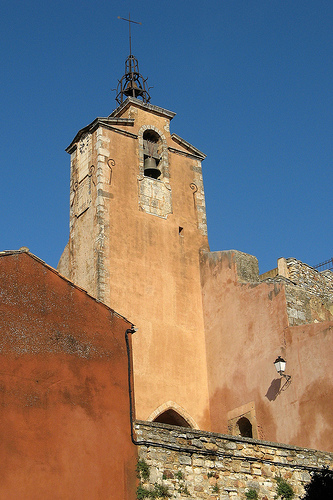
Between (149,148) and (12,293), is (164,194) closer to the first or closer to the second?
(149,148)

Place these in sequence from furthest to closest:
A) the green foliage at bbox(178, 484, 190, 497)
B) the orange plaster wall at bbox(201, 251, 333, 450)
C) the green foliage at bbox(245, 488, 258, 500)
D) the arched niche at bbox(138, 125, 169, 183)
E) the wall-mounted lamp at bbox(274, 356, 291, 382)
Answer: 1. the arched niche at bbox(138, 125, 169, 183)
2. the wall-mounted lamp at bbox(274, 356, 291, 382)
3. the orange plaster wall at bbox(201, 251, 333, 450)
4. the green foliage at bbox(245, 488, 258, 500)
5. the green foliage at bbox(178, 484, 190, 497)

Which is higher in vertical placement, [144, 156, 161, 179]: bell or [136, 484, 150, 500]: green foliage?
[144, 156, 161, 179]: bell

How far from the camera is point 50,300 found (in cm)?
1109

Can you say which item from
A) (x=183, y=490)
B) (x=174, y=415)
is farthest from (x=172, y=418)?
(x=183, y=490)

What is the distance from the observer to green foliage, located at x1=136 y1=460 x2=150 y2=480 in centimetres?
1067

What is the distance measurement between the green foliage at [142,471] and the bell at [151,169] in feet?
31.9

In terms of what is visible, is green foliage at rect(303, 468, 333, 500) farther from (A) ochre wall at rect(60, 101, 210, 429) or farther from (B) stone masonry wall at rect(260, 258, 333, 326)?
(A) ochre wall at rect(60, 101, 210, 429)

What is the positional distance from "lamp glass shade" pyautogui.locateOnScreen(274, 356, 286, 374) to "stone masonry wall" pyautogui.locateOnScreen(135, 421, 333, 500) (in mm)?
3064

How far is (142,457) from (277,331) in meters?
6.00

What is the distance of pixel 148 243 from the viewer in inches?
706

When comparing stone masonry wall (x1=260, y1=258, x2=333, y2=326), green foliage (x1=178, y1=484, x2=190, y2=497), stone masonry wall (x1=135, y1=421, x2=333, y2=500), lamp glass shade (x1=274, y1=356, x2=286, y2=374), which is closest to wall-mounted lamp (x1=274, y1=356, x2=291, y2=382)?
lamp glass shade (x1=274, y1=356, x2=286, y2=374)

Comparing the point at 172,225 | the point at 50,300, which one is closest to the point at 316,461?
the point at 50,300

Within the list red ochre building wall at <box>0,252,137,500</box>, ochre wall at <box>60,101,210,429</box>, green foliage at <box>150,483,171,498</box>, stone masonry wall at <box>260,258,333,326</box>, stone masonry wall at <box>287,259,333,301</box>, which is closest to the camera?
red ochre building wall at <box>0,252,137,500</box>

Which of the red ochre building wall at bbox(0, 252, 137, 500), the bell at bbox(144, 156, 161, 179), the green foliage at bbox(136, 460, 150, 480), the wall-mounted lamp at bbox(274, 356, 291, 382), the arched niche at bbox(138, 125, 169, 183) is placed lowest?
the green foliage at bbox(136, 460, 150, 480)
